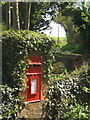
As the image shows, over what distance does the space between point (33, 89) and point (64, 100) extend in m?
1.02

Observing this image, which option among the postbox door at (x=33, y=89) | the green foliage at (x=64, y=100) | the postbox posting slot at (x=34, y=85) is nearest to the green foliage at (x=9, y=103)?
the postbox door at (x=33, y=89)

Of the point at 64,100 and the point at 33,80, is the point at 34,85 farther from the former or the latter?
the point at 64,100

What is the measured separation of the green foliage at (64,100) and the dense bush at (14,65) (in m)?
0.92

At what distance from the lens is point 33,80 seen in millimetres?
4492

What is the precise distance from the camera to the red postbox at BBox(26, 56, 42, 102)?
438cm

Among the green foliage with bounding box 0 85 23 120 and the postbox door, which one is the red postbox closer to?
the postbox door

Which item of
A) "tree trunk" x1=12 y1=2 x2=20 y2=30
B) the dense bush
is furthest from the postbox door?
"tree trunk" x1=12 y1=2 x2=20 y2=30

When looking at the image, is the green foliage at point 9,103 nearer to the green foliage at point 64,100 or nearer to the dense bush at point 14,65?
the dense bush at point 14,65

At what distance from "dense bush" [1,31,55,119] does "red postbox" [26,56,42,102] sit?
232mm

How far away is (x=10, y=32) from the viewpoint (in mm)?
4062

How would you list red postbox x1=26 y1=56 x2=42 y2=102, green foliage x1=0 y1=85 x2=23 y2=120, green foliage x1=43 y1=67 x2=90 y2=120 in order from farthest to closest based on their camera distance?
1. green foliage x1=43 y1=67 x2=90 y2=120
2. red postbox x1=26 y1=56 x2=42 y2=102
3. green foliage x1=0 y1=85 x2=23 y2=120

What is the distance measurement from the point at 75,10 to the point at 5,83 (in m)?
9.77

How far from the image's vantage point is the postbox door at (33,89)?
4.39 metres

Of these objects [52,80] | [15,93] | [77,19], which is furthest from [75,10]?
[15,93]
